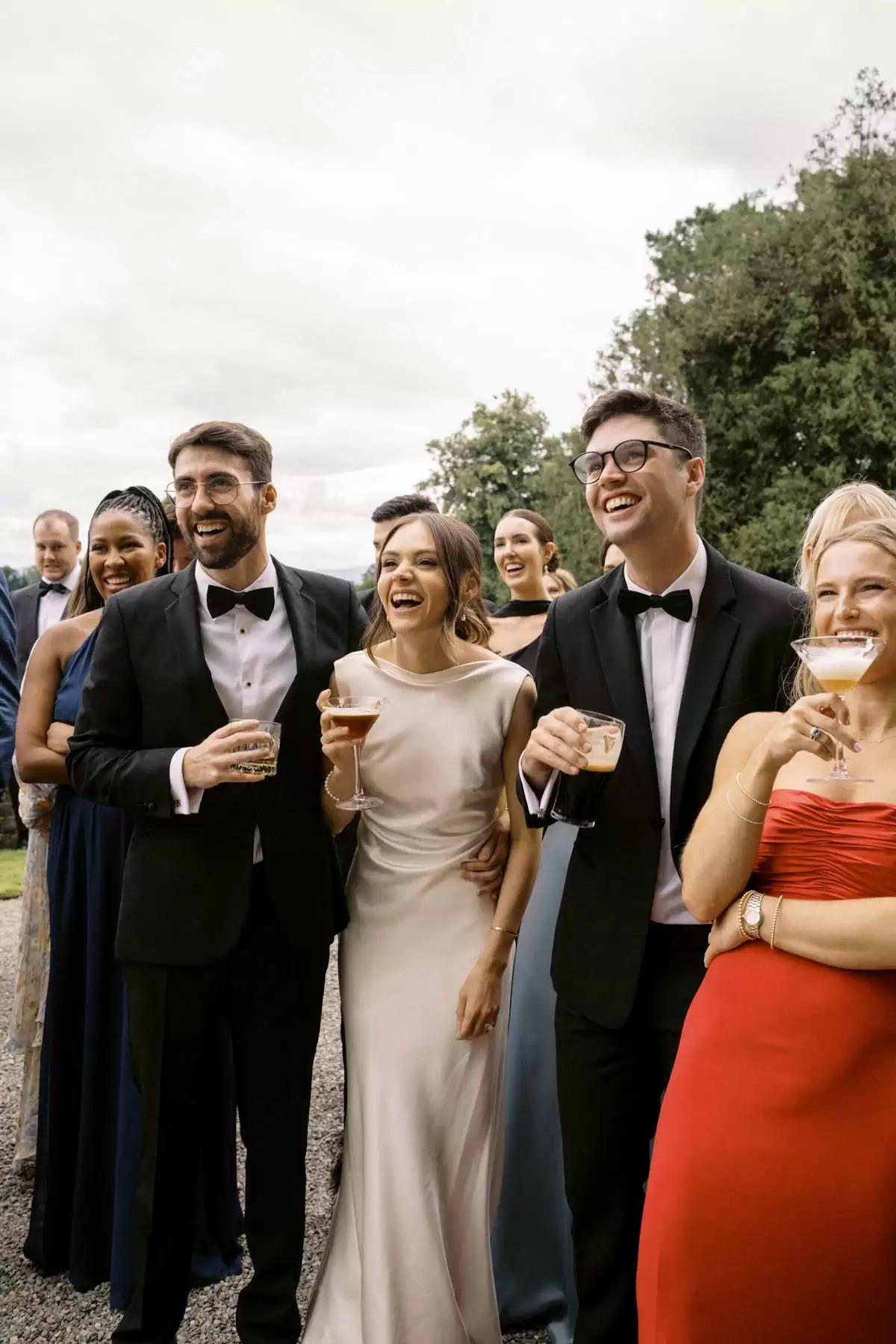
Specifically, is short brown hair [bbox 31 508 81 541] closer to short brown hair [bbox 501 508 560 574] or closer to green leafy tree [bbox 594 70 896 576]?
short brown hair [bbox 501 508 560 574]

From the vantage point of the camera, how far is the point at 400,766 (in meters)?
3.37

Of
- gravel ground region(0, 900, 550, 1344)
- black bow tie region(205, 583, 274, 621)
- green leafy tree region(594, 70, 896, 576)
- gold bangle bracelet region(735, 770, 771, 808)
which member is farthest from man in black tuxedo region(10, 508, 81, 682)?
green leafy tree region(594, 70, 896, 576)

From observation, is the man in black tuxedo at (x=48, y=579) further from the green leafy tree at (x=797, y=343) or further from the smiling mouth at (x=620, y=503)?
the green leafy tree at (x=797, y=343)

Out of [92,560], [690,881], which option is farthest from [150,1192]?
[92,560]

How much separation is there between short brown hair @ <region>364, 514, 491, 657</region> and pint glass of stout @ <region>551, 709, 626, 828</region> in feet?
2.95

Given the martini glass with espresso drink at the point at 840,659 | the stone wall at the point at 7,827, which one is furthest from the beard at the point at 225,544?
the stone wall at the point at 7,827

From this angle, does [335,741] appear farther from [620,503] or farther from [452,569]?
[620,503]

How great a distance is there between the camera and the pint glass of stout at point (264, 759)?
9.20 feet

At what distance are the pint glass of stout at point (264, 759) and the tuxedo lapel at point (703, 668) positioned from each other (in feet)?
3.66

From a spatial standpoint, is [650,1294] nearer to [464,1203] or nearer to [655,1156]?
[655,1156]

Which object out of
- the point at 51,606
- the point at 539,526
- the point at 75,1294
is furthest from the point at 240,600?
the point at 51,606

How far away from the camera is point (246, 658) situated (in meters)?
3.33

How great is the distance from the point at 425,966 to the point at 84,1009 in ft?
5.10

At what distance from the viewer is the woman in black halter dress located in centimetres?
368
